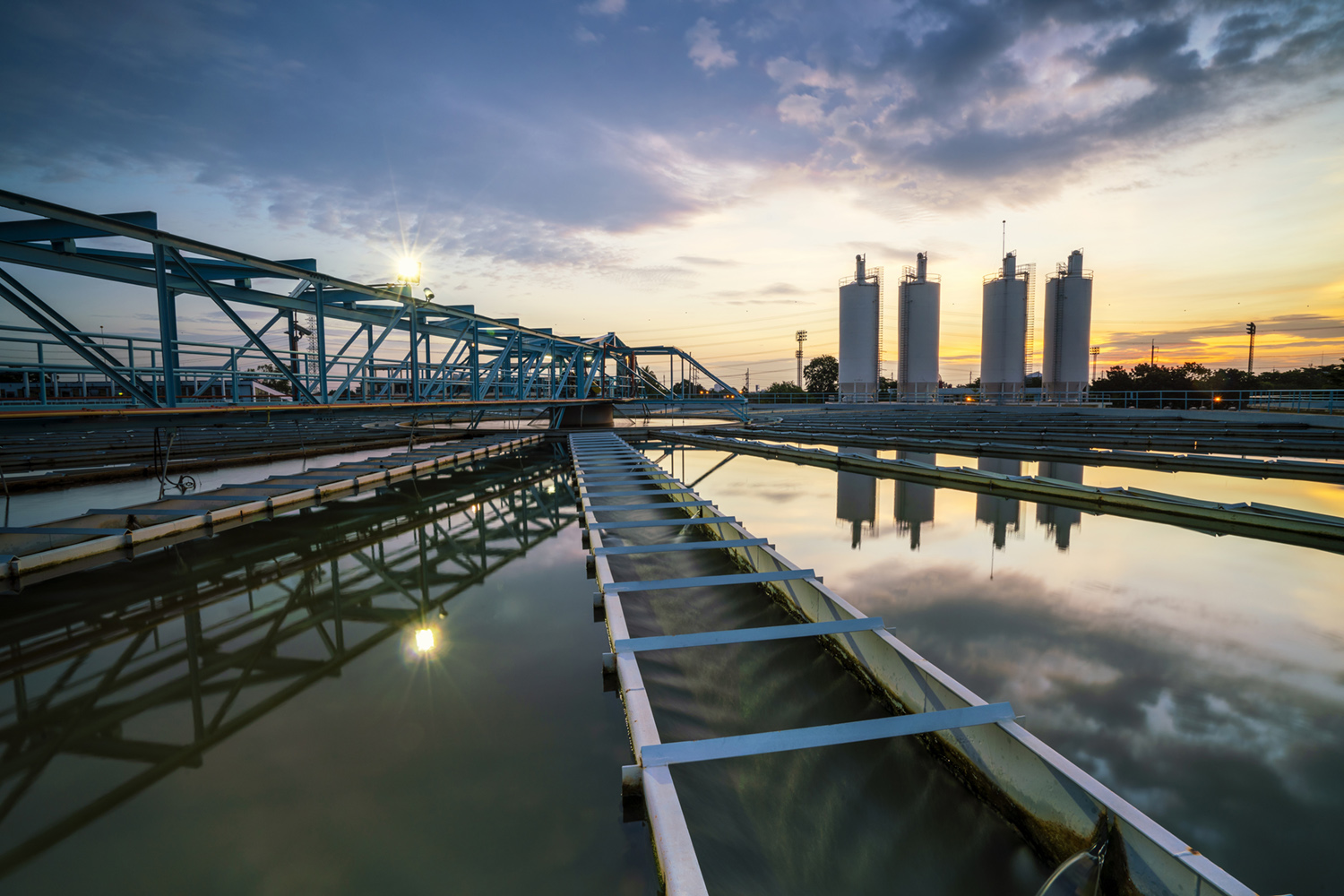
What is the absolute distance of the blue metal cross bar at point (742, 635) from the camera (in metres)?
3.43

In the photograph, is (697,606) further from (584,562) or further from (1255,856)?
(1255,856)

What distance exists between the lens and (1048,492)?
9219 millimetres

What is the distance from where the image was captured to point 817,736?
246 centimetres

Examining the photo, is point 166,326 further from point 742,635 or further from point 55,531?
point 742,635

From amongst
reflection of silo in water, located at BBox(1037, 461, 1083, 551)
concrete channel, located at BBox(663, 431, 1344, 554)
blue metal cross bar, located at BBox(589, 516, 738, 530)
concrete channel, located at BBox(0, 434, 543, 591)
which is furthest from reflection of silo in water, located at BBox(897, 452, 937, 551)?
concrete channel, located at BBox(0, 434, 543, 591)

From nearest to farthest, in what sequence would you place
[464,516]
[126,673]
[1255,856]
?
[1255,856] → [126,673] → [464,516]

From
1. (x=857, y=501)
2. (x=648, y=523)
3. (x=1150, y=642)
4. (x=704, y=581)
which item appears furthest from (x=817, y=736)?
(x=857, y=501)

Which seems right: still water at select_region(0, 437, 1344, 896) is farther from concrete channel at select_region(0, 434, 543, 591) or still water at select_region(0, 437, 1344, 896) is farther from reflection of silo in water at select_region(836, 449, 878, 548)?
reflection of silo in water at select_region(836, 449, 878, 548)

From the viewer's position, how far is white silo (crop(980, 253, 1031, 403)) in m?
38.1

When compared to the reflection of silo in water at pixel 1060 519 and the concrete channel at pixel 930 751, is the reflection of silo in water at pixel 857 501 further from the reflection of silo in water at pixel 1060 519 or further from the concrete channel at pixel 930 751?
the concrete channel at pixel 930 751

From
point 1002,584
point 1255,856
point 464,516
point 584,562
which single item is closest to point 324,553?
point 464,516

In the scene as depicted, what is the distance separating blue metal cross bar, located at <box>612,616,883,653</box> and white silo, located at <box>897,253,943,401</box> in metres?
39.5

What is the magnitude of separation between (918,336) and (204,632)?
4203 cm

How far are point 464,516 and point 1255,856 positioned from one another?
27.9 ft
